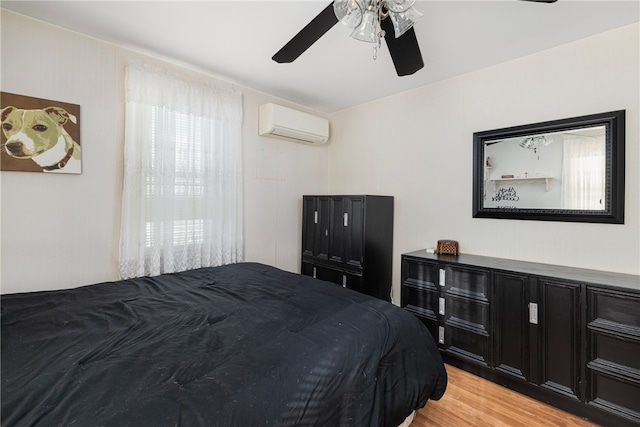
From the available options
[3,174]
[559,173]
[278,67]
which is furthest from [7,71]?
[559,173]

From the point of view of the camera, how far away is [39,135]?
1979mm

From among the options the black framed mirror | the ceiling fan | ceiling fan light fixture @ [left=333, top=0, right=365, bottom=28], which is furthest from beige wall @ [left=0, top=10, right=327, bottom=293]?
the black framed mirror

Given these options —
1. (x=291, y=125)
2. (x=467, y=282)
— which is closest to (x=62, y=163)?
(x=291, y=125)

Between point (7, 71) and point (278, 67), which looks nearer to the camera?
point (7, 71)

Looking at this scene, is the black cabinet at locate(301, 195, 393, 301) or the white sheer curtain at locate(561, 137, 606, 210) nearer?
the white sheer curtain at locate(561, 137, 606, 210)

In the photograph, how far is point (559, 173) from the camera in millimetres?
2232

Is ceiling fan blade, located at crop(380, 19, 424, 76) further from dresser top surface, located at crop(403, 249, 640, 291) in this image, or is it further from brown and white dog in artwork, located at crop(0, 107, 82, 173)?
brown and white dog in artwork, located at crop(0, 107, 82, 173)

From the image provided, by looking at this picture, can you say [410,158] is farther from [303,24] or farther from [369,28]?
[369,28]

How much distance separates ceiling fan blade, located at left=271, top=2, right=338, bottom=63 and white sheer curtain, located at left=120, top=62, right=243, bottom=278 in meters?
1.24

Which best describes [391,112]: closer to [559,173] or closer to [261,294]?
[559,173]

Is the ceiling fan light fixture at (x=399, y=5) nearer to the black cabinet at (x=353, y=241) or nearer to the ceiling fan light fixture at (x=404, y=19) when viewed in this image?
the ceiling fan light fixture at (x=404, y=19)

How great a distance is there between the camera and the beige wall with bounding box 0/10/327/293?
6.25 ft

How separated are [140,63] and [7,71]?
0.82 m

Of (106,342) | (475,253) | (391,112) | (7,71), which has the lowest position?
(106,342)
